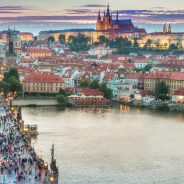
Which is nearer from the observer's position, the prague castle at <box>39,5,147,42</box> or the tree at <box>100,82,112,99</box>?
the tree at <box>100,82,112,99</box>

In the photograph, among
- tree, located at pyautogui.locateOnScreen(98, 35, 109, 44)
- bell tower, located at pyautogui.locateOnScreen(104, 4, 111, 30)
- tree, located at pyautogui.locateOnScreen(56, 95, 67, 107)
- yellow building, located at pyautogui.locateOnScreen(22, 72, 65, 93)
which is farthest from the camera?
bell tower, located at pyautogui.locateOnScreen(104, 4, 111, 30)

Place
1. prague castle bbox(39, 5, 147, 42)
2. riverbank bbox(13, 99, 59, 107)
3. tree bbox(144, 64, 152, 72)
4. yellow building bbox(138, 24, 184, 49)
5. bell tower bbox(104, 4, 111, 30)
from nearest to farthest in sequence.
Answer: riverbank bbox(13, 99, 59, 107), tree bbox(144, 64, 152, 72), yellow building bbox(138, 24, 184, 49), prague castle bbox(39, 5, 147, 42), bell tower bbox(104, 4, 111, 30)

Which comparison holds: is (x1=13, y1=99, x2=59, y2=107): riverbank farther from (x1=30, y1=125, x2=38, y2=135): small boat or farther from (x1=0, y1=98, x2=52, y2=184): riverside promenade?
(x1=0, y1=98, x2=52, y2=184): riverside promenade

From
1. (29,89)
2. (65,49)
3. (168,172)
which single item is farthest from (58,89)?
(65,49)

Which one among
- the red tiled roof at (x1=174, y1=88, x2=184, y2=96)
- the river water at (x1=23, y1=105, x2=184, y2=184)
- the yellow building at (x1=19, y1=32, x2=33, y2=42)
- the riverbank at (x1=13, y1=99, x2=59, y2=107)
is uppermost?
the yellow building at (x1=19, y1=32, x2=33, y2=42)

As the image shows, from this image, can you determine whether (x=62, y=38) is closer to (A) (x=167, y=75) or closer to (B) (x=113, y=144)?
(A) (x=167, y=75)

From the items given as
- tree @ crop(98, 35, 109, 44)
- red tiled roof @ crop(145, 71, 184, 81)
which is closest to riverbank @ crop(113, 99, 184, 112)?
red tiled roof @ crop(145, 71, 184, 81)
